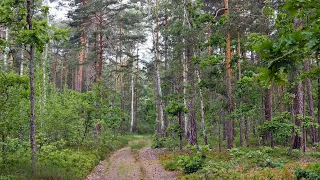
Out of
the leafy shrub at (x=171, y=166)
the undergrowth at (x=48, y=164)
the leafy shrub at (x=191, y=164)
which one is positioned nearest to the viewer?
the undergrowth at (x=48, y=164)

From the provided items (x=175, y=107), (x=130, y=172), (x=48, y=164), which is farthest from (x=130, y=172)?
(x=175, y=107)

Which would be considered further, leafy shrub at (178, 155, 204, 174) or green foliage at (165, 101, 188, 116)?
green foliage at (165, 101, 188, 116)

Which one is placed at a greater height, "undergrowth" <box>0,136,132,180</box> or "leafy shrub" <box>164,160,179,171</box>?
"undergrowth" <box>0,136,132,180</box>

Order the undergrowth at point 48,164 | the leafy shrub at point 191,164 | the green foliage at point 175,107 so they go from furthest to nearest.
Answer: the green foliage at point 175,107 → the leafy shrub at point 191,164 → the undergrowth at point 48,164

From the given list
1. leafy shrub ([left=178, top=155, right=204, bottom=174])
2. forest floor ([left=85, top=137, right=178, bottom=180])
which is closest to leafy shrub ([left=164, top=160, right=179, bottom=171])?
forest floor ([left=85, top=137, right=178, bottom=180])

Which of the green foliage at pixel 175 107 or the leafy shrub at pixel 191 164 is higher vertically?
the green foliage at pixel 175 107

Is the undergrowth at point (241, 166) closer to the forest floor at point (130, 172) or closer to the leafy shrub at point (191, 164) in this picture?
the leafy shrub at point (191, 164)

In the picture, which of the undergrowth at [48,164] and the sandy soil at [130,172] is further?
the sandy soil at [130,172]

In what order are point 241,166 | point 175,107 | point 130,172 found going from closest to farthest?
point 241,166
point 130,172
point 175,107

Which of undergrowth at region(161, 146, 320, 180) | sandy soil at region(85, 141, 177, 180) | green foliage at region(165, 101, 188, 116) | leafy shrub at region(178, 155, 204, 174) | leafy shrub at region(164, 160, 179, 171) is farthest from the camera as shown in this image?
green foliage at region(165, 101, 188, 116)

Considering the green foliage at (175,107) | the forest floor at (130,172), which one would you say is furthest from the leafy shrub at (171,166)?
the green foliage at (175,107)

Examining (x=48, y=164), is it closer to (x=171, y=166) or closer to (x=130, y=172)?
(x=130, y=172)

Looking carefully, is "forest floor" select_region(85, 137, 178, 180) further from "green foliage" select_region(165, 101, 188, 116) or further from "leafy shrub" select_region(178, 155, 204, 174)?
"green foliage" select_region(165, 101, 188, 116)

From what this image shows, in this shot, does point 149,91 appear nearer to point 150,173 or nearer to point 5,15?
point 150,173
